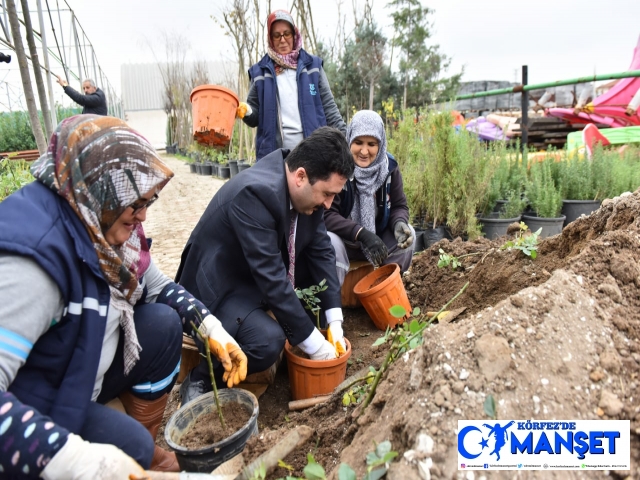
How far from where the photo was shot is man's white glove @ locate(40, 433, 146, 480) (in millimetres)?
1009

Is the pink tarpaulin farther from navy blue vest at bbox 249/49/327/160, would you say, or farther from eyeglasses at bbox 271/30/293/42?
eyeglasses at bbox 271/30/293/42

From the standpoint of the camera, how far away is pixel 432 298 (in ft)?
8.81

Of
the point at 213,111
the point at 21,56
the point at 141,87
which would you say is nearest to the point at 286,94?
the point at 213,111

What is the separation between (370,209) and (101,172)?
7.04 ft

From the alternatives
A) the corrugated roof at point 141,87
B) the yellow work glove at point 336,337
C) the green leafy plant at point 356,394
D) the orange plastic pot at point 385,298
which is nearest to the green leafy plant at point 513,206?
the orange plastic pot at point 385,298

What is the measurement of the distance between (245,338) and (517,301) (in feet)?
3.93

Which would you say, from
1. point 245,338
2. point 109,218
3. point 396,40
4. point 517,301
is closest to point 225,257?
point 245,338

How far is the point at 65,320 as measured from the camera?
117 cm

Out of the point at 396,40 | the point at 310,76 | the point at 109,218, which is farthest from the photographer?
the point at 396,40

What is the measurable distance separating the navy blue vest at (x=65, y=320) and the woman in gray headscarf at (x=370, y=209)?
1.80 meters

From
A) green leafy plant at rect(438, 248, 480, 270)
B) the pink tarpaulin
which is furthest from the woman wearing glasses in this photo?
the pink tarpaulin

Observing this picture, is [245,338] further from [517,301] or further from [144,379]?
[517,301]

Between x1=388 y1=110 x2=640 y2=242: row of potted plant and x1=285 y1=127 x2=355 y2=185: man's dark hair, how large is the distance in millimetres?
2084
